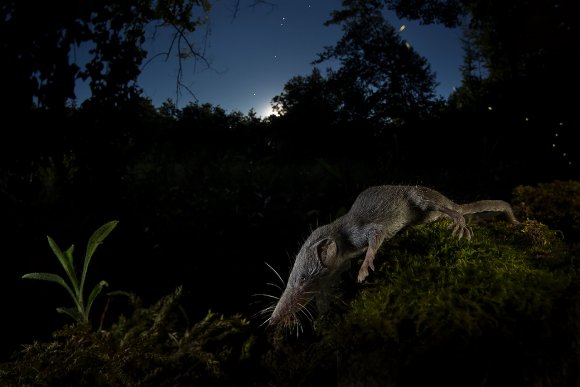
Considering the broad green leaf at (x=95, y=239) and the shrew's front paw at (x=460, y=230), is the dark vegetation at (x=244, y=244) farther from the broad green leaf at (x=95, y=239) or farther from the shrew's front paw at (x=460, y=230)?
the broad green leaf at (x=95, y=239)

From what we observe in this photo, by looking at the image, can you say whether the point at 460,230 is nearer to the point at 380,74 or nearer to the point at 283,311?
the point at 283,311

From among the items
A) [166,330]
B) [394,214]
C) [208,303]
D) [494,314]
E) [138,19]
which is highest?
[138,19]

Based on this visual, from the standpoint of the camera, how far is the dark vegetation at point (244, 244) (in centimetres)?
143

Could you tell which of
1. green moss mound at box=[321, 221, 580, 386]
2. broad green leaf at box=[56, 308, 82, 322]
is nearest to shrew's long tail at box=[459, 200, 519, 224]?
green moss mound at box=[321, 221, 580, 386]

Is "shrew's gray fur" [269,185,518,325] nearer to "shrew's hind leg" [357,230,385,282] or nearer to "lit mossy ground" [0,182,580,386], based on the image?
"shrew's hind leg" [357,230,385,282]

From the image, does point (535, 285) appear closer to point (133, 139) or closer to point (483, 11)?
point (133, 139)

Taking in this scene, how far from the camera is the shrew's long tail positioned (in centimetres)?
243

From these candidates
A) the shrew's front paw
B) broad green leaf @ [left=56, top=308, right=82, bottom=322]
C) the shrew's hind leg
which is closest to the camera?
the shrew's hind leg

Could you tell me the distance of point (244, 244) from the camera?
17.8 ft

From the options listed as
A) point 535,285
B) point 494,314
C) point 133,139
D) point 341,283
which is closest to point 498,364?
point 494,314

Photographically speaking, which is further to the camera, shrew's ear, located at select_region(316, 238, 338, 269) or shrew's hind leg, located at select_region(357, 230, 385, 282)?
shrew's ear, located at select_region(316, 238, 338, 269)

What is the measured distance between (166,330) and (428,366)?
2.18 metres

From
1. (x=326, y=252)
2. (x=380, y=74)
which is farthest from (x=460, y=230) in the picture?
(x=380, y=74)

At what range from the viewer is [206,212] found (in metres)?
5.93
